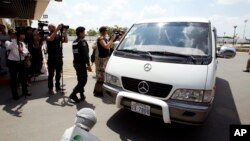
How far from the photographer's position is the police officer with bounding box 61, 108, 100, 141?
1098 mm

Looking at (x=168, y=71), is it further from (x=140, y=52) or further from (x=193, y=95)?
(x=140, y=52)

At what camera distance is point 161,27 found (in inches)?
171

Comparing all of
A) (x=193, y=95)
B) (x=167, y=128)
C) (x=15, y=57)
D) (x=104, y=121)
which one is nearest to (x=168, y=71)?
(x=193, y=95)

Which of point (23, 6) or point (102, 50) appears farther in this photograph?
point (23, 6)

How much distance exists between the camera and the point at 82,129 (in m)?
1.19

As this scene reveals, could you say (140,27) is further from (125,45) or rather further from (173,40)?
(173,40)

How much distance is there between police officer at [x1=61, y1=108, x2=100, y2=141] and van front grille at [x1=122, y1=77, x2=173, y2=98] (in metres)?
2.10

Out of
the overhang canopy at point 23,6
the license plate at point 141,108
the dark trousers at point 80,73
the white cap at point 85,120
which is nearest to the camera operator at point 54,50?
the dark trousers at point 80,73

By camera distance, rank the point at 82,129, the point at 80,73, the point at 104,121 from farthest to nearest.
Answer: the point at 80,73, the point at 104,121, the point at 82,129

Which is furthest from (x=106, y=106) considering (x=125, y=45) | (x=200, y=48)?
(x=200, y=48)

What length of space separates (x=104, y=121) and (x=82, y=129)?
3.05 meters

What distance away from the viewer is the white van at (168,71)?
3.10 meters

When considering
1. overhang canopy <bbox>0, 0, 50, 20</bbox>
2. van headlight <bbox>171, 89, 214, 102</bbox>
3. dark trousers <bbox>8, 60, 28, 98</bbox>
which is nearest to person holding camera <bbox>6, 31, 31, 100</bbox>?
dark trousers <bbox>8, 60, 28, 98</bbox>

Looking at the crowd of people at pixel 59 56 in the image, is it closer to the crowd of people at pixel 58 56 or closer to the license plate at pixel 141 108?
the crowd of people at pixel 58 56
